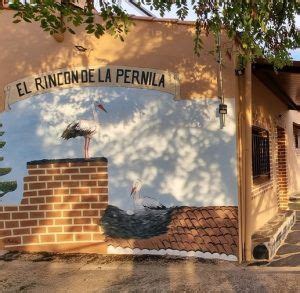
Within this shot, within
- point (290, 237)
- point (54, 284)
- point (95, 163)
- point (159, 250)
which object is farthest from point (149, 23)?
point (290, 237)

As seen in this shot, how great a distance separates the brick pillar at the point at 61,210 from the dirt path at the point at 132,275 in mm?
196

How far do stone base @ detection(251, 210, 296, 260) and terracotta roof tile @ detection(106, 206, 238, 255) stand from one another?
0.37m

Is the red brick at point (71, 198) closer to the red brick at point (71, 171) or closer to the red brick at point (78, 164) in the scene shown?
the red brick at point (71, 171)

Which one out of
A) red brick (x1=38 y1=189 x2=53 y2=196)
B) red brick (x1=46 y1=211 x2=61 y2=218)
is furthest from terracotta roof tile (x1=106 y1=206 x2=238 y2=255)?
red brick (x1=38 y1=189 x2=53 y2=196)

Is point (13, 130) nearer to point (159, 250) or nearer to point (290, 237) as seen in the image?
point (159, 250)

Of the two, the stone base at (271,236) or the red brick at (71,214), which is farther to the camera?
the red brick at (71,214)

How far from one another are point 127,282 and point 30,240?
1952mm

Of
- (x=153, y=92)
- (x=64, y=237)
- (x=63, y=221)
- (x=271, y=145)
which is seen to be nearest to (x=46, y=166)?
(x=63, y=221)

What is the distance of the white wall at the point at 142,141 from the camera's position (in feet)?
21.2

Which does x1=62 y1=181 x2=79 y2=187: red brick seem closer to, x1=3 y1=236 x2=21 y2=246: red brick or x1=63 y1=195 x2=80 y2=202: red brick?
x1=63 y1=195 x2=80 y2=202: red brick

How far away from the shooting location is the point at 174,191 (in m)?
6.51

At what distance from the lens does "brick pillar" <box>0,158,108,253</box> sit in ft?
21.6

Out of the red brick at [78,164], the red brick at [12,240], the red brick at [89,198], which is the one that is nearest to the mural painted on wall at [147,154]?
the red brick at [78,164]

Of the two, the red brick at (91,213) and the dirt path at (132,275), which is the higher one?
the red brick at (91,213)
